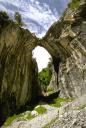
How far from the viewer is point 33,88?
192ft

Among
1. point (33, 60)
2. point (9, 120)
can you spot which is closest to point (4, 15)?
point (9, 120)

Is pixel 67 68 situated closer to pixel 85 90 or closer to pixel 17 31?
pixel 85 90

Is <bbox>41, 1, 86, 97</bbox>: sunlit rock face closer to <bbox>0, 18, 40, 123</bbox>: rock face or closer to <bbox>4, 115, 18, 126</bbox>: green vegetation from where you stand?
<bbox>0, 18, 40, 123</bbox>: rock face

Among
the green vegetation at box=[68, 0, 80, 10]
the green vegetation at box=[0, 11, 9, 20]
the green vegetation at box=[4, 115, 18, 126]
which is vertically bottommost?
the green vegetation at box=[4, 115, 18, 126]

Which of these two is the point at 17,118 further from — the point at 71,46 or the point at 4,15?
the point at 71,46

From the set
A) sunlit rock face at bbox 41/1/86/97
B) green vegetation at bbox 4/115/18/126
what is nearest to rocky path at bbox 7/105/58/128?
green vegetation at bbox 4/115/18/126

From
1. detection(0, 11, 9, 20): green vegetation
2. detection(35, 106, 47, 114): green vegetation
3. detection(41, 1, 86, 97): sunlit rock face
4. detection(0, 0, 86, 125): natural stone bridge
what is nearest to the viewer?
detection(0, 11, 9, 20): green vegetation

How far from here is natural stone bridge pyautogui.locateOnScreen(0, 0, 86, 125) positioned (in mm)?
45156

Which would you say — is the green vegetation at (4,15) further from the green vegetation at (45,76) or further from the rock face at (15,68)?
the green vegetation at (45,76)

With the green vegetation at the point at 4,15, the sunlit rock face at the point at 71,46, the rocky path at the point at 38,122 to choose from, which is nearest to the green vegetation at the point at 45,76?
the sunlit rock face at the point at 71,46

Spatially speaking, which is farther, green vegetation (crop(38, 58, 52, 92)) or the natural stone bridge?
green vegetation (crop(38, 58, 52, 92))

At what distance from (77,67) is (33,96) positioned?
26.7ft

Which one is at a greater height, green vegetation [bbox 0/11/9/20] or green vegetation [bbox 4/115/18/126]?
green vegetation [bbox 0/11/9/20]

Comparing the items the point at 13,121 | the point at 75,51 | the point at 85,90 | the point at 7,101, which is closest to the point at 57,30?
the point at 75,51
